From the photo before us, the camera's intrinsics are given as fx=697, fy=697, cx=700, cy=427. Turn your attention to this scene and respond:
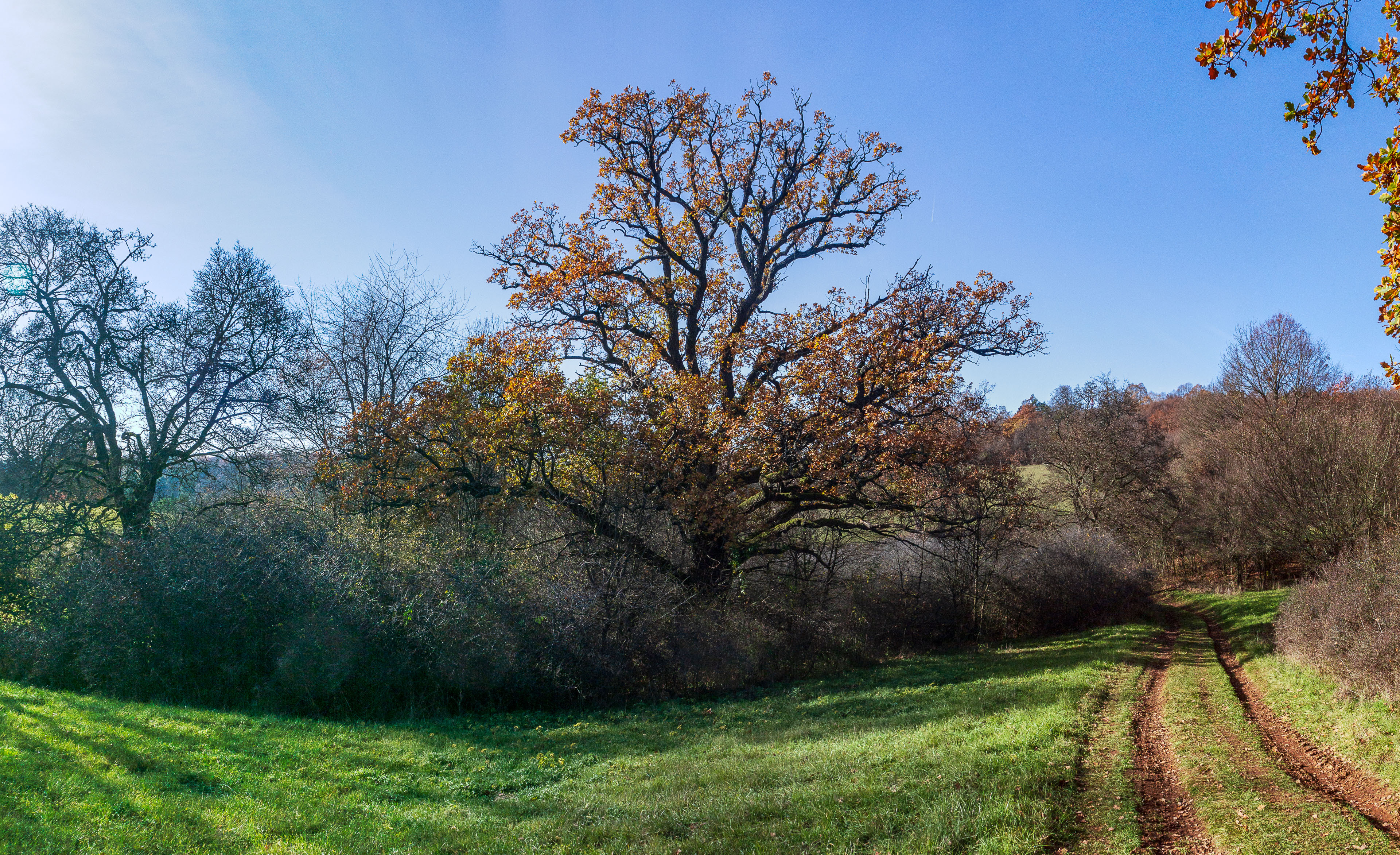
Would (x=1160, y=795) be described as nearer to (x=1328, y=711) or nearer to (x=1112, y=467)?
(x=1328, y=711)

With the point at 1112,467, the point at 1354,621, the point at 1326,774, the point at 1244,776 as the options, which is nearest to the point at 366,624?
the point at 1244,776

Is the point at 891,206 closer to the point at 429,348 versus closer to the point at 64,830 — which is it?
the point at 429,348

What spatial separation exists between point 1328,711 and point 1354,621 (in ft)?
7.61

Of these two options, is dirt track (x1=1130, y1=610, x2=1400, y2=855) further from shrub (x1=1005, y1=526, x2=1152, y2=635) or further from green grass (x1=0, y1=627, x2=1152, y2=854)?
shrub (x1=1005, y1=526, x2=1152, y2=635)

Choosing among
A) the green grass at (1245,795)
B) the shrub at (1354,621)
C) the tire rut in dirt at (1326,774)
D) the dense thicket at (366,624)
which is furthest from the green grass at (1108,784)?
the dense thicket at (366,624)

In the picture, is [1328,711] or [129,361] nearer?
[1328,711]

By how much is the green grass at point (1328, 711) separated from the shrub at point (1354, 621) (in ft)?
0.87

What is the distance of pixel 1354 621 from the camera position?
12.2m

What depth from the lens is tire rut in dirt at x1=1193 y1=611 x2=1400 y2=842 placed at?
6.92 metres

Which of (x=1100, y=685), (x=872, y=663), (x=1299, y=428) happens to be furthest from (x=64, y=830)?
(x=1299, y=428)

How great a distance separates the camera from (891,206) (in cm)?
2228

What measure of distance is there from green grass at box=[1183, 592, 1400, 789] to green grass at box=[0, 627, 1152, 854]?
2995 millimetres

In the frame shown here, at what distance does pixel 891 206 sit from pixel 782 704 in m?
15.6

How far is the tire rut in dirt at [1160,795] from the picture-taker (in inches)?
246
